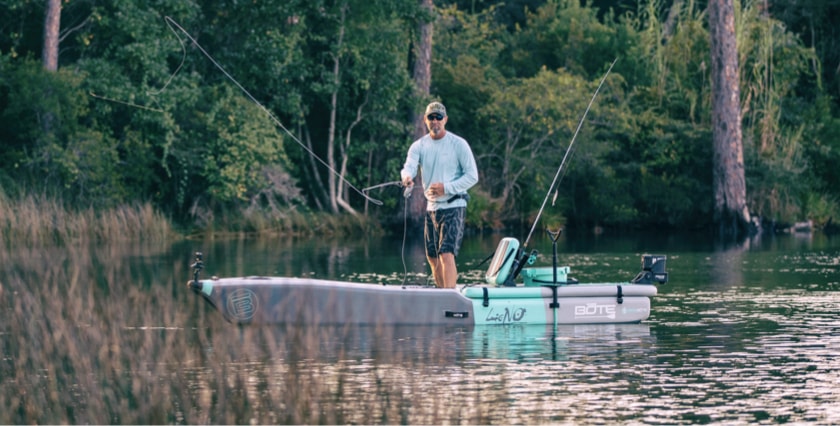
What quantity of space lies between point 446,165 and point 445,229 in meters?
0.63

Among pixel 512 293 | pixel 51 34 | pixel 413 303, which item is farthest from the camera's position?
pixel 51 34

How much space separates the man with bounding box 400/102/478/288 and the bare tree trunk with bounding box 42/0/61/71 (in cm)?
1819

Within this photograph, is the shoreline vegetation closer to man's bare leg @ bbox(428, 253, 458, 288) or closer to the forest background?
the forest background

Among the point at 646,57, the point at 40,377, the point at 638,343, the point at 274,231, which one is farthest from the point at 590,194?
the point at 40,377

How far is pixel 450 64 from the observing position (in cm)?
3950

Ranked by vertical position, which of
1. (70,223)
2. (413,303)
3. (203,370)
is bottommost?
(203,370)

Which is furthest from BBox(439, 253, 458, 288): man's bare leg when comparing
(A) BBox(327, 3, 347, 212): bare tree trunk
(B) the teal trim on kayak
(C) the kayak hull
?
(A) BBox(327, 3, 347, 212): bare tree trunk

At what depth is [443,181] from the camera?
49.2ft

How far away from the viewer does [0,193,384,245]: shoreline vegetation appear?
90.2ft

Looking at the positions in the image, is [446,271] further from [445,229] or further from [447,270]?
[445,229]

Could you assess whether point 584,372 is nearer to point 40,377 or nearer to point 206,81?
point 40,377

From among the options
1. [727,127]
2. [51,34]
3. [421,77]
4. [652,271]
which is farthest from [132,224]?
[652,271]

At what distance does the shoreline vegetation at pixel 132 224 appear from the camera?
1083 inches

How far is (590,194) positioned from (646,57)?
4082mm
